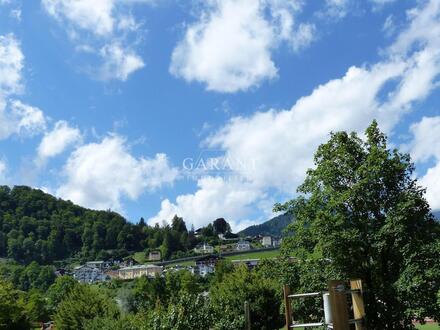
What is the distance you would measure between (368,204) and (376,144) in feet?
11.2

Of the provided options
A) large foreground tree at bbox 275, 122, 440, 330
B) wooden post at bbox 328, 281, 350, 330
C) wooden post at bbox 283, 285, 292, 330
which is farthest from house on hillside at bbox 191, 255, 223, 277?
wooden post at bbox 328, 281, 350, 330

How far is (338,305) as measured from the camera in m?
6.32

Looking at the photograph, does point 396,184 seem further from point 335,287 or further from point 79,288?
point 79,288

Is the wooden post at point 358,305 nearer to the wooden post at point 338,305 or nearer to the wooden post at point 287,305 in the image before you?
the wooden post at point 338,305

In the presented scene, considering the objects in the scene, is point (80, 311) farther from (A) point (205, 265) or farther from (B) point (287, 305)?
(A) point (205, 265)

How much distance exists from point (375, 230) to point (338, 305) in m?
16.0

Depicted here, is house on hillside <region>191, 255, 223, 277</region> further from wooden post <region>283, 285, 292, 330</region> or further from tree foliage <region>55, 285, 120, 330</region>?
wooden post <region>283, 285, 292, 330</region>

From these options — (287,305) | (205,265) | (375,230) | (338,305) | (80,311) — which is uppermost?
(205,265)

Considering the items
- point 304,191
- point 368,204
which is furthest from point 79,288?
point 368,204

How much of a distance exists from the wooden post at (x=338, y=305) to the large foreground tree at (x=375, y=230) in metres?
14.5

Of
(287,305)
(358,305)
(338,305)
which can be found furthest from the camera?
(287,305)

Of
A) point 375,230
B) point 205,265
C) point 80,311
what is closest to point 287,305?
point 375,230

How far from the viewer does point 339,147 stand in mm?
23906

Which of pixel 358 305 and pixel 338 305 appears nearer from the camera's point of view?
pixel 338 305
